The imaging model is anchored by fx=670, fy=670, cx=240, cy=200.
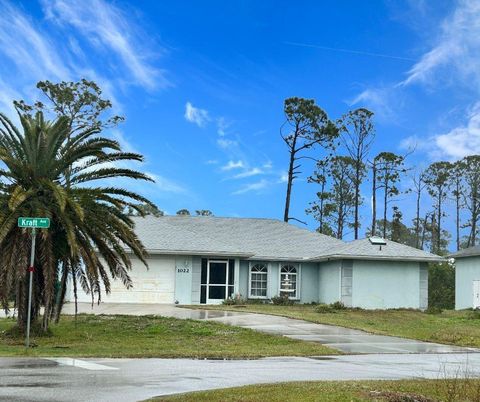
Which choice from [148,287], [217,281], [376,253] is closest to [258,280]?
[217,281]

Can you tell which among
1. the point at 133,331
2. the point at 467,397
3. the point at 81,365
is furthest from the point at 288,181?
the point at 467,397

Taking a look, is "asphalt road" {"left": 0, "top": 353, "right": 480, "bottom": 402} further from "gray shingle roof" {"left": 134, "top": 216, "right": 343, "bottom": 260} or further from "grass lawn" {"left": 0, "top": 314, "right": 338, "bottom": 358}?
"gray shingle roof" {"left": 134, "top": 216, "right": 343, "bottom": 260}

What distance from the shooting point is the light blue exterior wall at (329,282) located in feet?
111

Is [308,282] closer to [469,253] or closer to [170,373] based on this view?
[469,253]

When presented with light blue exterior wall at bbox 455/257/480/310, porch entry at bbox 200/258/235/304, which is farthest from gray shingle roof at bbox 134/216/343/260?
light blue exterior wall at bbox 455/257/480/310

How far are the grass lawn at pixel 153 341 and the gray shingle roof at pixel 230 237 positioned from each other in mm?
10904

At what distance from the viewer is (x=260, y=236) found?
127ft

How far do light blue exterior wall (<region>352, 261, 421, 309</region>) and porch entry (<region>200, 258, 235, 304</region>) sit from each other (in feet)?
20.9

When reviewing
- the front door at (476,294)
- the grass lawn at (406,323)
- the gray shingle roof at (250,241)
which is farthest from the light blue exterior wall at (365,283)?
the front door at (476,294)

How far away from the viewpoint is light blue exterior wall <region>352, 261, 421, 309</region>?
33062 mm

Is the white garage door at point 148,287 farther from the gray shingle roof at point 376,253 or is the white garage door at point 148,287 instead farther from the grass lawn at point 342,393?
the grass lawn at point 342,393

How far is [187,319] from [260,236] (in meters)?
16.0

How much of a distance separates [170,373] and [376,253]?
22940 mm

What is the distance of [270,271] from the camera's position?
35.7 m
